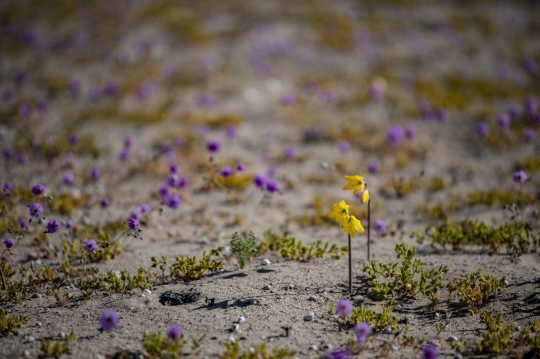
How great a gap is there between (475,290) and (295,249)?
2.26m

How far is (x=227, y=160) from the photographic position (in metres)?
9.25

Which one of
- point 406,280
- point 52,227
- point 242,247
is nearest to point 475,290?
point 406,280

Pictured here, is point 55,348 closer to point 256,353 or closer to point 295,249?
point 256,353

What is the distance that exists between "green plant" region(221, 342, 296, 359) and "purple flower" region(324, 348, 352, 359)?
14.0 inches

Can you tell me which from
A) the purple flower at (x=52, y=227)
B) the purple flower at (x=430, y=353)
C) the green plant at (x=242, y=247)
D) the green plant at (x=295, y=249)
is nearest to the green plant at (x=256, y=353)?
the purple flower at (x=430, y=353)

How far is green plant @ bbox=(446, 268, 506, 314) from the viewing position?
4777 millimetres

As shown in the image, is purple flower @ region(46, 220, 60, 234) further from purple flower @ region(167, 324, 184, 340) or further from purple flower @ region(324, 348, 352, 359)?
purple flower @ region(324, 348, 352, 359)

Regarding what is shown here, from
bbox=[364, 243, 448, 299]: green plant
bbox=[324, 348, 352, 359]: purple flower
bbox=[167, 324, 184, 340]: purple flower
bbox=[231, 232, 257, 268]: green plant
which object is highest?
bbox=[231, 232, 257, 268]: green plant

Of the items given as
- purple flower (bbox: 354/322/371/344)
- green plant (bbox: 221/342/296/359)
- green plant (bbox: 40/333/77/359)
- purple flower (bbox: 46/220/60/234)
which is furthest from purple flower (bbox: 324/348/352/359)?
purple flower (bbox: 46/220/60/234)

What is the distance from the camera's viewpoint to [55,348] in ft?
12.9

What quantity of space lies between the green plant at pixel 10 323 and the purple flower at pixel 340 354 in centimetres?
320

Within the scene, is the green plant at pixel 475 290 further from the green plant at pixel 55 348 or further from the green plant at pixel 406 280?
the green plant at pixel 55 348

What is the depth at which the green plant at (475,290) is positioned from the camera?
478 cm

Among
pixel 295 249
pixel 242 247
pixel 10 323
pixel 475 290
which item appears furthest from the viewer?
pixel 295 249
